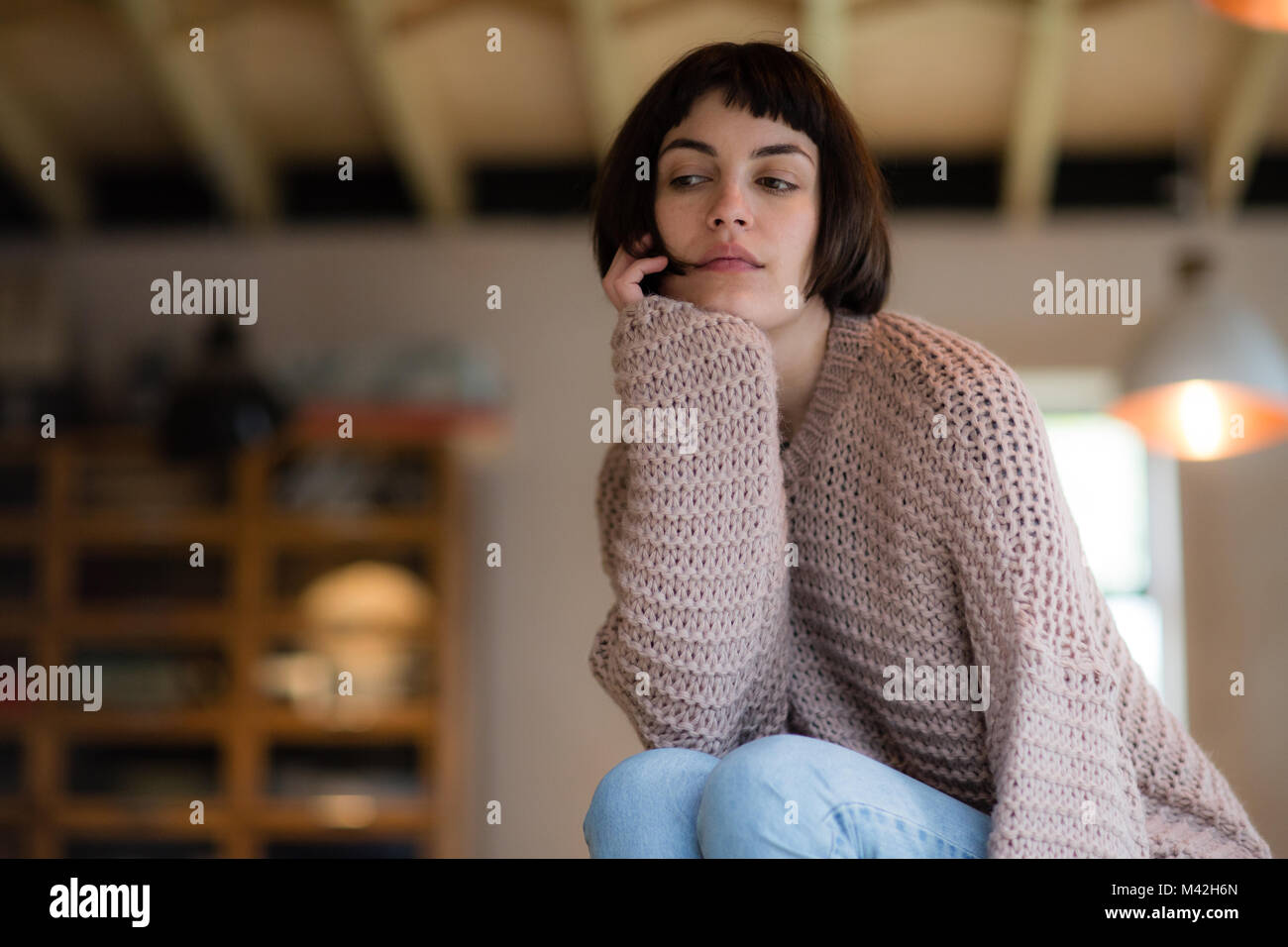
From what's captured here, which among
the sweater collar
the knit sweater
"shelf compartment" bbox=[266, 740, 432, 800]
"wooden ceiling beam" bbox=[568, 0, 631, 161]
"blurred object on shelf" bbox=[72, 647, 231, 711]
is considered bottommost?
"shelf compartment" bbox=[266, 740, 432, 800]

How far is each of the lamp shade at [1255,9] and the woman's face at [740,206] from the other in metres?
1.02

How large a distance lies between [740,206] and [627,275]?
0.40 feet

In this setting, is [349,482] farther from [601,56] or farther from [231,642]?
[601,56]

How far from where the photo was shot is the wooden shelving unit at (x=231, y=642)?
13.8 feet

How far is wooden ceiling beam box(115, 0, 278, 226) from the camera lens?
13.1 ft

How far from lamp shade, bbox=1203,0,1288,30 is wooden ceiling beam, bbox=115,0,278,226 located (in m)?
3.20

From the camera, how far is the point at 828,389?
3.87 ft

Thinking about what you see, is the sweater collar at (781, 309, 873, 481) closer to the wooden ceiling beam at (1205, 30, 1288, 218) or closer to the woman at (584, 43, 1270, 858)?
the woman at (584, 43, 1270, 858)

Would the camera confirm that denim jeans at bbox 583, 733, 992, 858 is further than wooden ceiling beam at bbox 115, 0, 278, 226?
No

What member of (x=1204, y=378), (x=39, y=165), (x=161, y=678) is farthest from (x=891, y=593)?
(x=39, y=165)

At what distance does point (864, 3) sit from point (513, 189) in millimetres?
1518

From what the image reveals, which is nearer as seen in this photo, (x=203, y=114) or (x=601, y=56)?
(x=601, y=56)

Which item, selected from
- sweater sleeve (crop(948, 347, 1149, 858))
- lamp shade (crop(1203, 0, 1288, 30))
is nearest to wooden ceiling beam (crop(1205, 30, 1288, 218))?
lamp shade (crop(1203, 0, 1288, 30))
